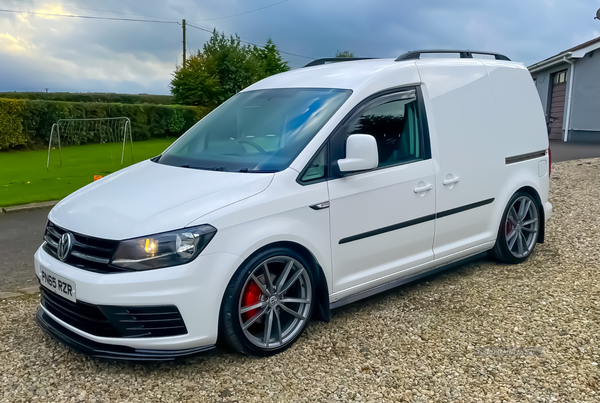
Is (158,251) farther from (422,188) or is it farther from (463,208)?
(463,208)

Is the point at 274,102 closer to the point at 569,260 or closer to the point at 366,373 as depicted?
the point at 366,373

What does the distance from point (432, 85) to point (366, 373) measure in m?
2.49

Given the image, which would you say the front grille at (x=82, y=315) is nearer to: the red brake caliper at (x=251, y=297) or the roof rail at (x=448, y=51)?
the red brake caliper at (x=251, y=297)

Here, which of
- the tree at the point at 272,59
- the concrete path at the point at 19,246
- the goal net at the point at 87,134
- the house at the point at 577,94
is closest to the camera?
the concrete path at the point at 19,246

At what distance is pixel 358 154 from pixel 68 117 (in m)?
20.0

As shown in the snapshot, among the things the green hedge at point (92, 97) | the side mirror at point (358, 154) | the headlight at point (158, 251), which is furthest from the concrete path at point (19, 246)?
the green hedge at point (92, 97)

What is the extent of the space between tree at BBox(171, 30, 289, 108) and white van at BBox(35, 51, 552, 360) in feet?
85.6

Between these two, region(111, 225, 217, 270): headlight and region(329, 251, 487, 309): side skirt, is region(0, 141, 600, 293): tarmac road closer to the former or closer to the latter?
region(111, 225, 217, 270): headlight

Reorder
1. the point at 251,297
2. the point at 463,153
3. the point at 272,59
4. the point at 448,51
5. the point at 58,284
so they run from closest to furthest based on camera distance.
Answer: the point at 58,284 → the point at 251,297 → the point at 463,153 → the point at 448,51 → the point at 272,59

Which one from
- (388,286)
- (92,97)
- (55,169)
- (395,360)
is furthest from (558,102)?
(92,97)

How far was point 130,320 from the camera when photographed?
3229 mm

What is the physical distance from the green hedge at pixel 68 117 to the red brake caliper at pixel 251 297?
61.4 feet

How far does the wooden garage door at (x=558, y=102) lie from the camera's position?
22188 mm

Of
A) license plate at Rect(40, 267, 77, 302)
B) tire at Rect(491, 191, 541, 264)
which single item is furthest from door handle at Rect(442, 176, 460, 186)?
license plate at Rect(40, 267, 77, 302)
